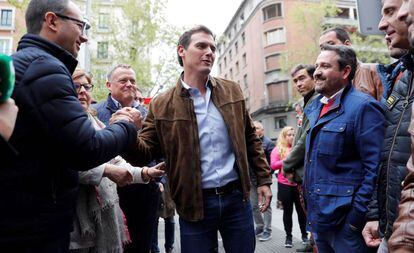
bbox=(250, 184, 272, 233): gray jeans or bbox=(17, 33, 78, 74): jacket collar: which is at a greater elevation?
bbox=(17, 33, 78, 74): jacket collar

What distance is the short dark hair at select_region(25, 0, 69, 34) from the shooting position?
2061mm

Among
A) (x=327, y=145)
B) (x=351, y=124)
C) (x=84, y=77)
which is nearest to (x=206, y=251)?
(x=327, y=145)

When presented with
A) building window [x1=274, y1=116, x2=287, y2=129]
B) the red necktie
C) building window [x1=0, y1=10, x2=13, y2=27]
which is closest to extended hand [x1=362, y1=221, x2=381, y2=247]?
the red necktie

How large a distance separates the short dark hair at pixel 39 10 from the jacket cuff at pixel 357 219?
221cm

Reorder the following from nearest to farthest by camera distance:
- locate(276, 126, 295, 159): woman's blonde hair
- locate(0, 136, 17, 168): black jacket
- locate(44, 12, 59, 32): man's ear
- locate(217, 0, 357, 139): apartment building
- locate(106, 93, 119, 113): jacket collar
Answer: locate(0, 136, 17, 168): black jacket < locate(44, 12, 59, 32): man's ear < locate(106, 93, 119, 113): jacket collar < locate(276, 126, 295, 159): woman's blonde hair < locate(217, 0, 357, 139): apartment building

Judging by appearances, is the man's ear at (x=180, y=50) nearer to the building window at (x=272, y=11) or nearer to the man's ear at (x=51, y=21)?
the man's ear at (x=51, y=21)

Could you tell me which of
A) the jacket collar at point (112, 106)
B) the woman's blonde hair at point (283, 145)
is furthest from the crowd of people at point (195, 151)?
the woman's blonde hair at point (283, 145)

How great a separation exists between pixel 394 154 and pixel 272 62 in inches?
1396

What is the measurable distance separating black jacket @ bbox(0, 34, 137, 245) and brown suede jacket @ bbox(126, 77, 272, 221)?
0.85m

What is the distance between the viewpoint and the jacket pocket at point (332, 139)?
2.66 m

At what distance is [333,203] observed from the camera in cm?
259

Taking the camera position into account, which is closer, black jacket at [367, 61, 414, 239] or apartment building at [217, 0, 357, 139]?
black jacket at [367, 61, 414, 239]

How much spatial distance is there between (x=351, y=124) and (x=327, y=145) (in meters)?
0.22

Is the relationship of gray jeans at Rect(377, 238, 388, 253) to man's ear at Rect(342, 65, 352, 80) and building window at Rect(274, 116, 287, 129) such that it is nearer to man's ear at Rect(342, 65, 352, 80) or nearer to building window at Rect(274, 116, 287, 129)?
man's ear at Rect(342, 65, 352, 80)
